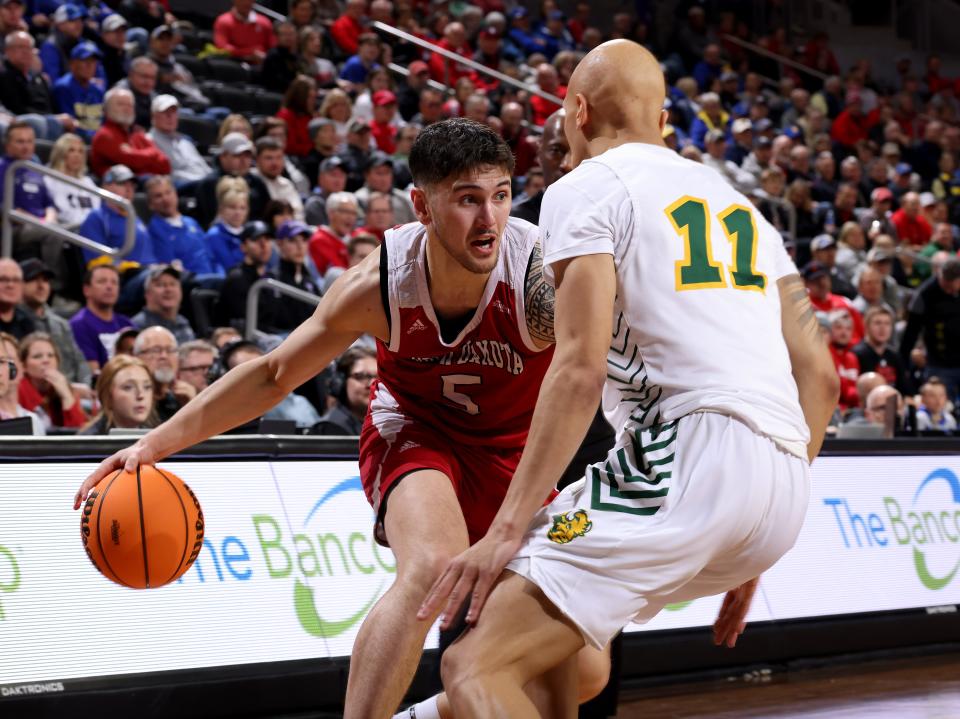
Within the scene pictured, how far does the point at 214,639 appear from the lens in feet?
18.0

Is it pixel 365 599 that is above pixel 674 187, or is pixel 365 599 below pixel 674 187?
below

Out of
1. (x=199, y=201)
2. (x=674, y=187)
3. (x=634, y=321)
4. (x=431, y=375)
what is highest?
(x=674, y=187)

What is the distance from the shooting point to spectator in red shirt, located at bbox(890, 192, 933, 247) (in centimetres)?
1648

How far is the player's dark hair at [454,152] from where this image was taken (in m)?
3.63

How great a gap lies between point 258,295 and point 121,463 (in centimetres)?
580

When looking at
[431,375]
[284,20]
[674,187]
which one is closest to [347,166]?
→ [284,20]

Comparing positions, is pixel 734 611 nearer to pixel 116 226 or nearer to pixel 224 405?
pixel 224 405

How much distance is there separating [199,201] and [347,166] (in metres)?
1.77

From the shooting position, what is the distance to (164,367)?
302 inches

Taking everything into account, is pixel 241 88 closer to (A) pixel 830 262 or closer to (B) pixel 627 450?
(A) pixel 830 262

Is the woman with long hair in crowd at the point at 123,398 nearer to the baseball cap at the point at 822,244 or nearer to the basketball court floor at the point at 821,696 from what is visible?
the basketball court floor at the point at 821,696

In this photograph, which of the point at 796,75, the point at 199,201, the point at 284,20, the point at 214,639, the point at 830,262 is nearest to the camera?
the point at 214,639

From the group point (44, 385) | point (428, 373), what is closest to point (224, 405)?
point (428, 373)

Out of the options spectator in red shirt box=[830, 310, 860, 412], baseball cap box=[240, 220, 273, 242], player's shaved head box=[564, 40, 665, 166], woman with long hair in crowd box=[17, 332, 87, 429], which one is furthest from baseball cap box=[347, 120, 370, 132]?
player's shaved head box=[564, 40, 665, 166]
